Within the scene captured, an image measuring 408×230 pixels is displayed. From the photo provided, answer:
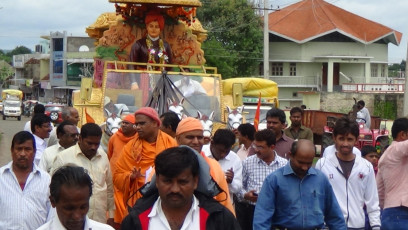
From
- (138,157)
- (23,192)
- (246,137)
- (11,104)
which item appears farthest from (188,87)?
(11,104)

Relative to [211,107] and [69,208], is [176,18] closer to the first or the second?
[211,107]

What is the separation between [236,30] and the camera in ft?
165

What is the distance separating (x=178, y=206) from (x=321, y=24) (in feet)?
180

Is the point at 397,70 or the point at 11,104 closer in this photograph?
the point at 11,104

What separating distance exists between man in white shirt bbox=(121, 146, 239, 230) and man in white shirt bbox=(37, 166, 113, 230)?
220mm

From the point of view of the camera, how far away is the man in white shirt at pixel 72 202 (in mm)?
4320

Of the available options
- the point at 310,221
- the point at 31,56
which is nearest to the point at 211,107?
the point at 310,221

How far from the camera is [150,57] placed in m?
16.5

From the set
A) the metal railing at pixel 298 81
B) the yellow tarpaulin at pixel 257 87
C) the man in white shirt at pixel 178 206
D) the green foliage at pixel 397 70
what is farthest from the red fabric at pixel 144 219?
the green foliage at pixel 397 70

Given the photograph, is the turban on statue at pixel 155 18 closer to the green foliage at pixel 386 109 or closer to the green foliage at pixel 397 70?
the green foliage at pixel 386 109

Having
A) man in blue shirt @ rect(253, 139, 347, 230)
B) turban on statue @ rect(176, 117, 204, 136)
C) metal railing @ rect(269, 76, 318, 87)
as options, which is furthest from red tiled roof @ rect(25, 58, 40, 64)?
man in blue shirt @ rect(253, 139, 347, 230)

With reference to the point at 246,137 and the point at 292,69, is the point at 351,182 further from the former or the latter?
the point at 292,69

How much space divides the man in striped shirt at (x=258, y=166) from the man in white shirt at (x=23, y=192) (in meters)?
2.39

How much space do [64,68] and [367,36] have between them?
37260 mm
